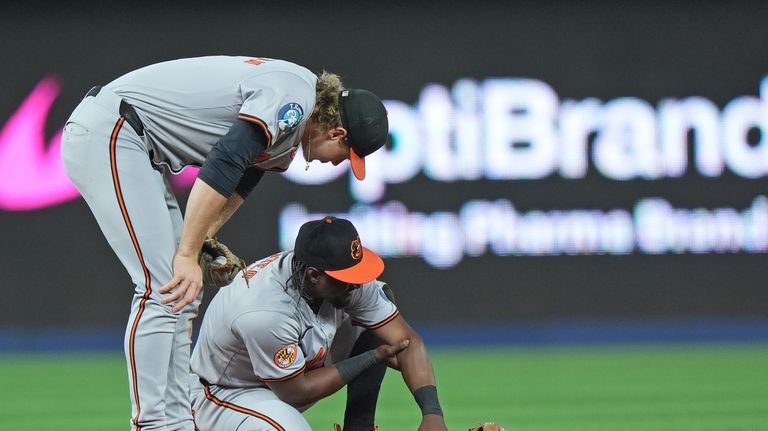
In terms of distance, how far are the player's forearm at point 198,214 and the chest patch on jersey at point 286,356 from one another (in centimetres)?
73

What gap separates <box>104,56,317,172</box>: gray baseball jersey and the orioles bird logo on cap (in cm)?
48

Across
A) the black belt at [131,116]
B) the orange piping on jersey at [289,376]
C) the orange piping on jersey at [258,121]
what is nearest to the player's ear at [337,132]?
the orange piping on jersey at [258,121]

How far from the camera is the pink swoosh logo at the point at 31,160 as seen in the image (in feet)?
36.5

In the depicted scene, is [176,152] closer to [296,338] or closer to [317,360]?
[296,338]

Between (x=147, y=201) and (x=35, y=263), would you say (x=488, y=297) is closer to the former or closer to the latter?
(x=35, y=263)

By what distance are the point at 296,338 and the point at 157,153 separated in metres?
0.92

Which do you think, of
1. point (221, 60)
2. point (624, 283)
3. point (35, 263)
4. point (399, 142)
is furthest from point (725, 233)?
point (221, 60)

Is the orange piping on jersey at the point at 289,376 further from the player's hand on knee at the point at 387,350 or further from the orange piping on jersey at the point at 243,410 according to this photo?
the player's hand on knee at the point at 387,350

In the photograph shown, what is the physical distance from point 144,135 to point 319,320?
3.62 feet

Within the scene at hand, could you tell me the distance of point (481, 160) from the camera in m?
11.1

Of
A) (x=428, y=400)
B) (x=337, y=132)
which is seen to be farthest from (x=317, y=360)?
(x=337, y=132)

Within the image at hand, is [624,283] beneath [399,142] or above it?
beneath

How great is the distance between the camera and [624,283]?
1112 centimetres

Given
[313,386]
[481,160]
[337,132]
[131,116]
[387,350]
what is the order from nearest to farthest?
[131,116] → [337,132] → [313,386] → [387,350] → [481,160]
